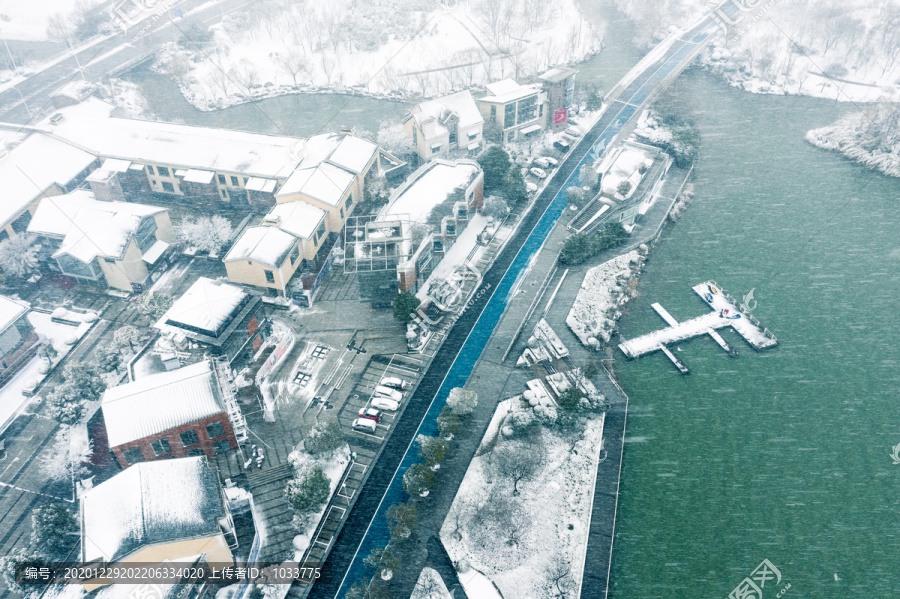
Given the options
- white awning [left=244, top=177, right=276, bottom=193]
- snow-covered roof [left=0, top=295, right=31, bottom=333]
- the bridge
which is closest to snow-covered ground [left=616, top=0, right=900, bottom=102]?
the bridge

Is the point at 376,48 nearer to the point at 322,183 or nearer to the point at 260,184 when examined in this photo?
the point at 260,184

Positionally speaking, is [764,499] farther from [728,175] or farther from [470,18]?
[470,18]

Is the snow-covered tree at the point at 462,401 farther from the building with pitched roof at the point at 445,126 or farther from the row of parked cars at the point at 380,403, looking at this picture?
the building with pitched roof at the point at 445,126

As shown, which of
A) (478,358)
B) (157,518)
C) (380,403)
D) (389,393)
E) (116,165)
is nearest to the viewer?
(157,518)

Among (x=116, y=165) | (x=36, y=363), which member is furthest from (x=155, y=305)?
(x=116, y=165)

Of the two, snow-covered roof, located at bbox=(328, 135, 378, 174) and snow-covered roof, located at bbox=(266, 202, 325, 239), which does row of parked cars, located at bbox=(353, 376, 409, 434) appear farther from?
snow-covered roof, located at bbox=(328, 135, 378, 174)

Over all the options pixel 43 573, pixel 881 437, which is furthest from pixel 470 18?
pixel 43 573

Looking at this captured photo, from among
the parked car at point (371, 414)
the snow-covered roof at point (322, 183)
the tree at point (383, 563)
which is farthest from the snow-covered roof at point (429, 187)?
the tree at point (383, 563)
